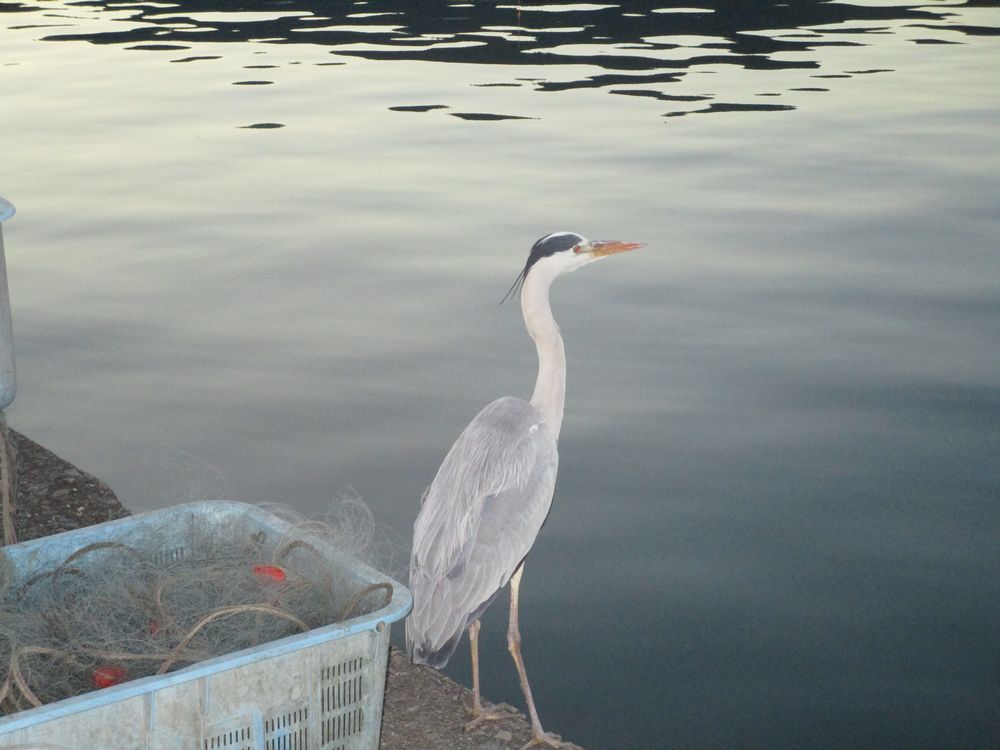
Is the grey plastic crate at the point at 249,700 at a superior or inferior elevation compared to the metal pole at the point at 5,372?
inferior

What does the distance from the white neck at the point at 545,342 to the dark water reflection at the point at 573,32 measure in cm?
864

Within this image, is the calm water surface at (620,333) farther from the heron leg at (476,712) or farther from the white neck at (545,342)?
the white neck at (545,342)

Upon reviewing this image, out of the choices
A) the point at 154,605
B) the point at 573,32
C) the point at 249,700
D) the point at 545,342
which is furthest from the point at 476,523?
the point at 573,32

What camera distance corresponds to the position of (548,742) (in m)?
3.75

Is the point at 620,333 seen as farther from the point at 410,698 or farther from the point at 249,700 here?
the point at 249,700

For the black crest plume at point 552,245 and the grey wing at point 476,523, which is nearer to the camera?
the grey wing at point 476,523

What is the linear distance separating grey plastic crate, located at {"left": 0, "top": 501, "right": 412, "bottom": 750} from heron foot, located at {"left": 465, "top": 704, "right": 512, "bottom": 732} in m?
0.80

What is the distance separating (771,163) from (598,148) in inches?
58.9

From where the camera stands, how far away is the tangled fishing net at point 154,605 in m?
2.82

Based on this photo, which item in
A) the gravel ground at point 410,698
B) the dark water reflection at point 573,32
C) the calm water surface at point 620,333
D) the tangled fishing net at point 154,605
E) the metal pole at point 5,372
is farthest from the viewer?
the dark water reflection at point 573,32

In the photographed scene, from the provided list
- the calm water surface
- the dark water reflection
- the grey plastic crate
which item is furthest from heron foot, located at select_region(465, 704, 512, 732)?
the dark water reflection

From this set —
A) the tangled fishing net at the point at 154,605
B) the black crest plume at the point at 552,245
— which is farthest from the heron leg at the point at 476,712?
the black crest plume at the point at 552,245

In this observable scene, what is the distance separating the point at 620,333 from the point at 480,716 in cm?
382

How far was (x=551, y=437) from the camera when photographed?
4062 millimetres
